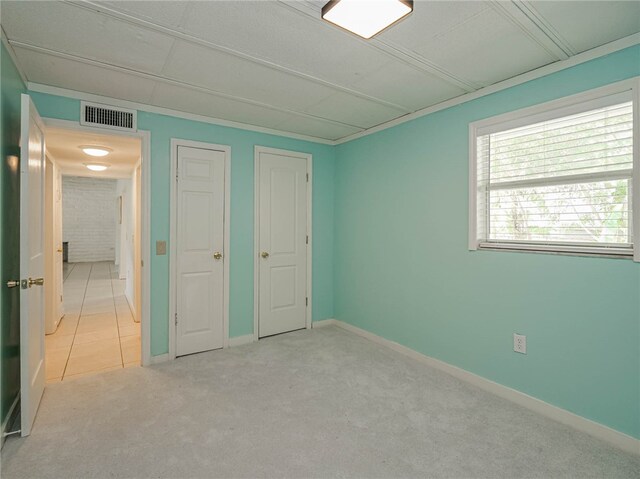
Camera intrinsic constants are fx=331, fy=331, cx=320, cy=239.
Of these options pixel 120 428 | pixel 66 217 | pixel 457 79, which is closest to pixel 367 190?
pixel 457 79

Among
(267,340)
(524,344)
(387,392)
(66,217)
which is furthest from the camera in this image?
(66,217)

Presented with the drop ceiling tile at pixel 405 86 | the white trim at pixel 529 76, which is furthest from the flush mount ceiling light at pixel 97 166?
the drop ceiling tile at pixel 405 86

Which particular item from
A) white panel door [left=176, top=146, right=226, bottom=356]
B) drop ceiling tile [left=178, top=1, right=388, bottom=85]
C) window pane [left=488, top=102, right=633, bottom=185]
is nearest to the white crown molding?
drop ceiling tile [left=178, top=1, right=388, bottom=85]

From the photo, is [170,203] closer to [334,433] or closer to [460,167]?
[334,433]

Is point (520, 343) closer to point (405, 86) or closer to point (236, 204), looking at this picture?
point (405, 86)

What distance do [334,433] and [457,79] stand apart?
269 cm

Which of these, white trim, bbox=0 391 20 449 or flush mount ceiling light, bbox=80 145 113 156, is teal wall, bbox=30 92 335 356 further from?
flush mount ceiling light, bbox=80 145 113 156

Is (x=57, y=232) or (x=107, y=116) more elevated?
(x=107, y=116)

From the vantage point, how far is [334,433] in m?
2.12

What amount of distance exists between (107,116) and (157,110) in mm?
429

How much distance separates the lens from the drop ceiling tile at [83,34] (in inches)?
69.6

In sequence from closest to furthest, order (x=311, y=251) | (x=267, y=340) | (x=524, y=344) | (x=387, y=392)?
(x=524, y=344) < (x=387, y=392) < (x=267, y=340) < (x=311, y=251)

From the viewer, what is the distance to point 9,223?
2.20m

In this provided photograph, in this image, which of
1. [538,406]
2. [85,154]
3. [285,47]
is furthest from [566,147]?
[85,154]
